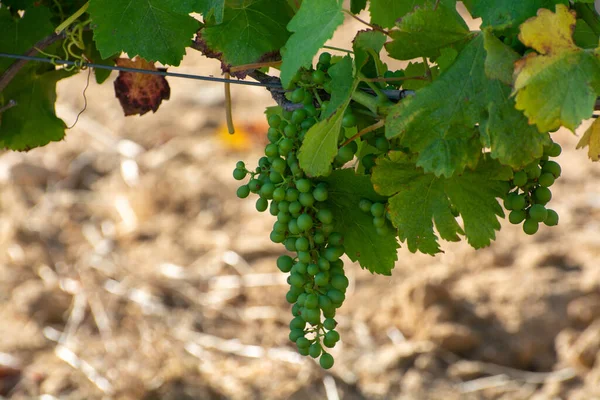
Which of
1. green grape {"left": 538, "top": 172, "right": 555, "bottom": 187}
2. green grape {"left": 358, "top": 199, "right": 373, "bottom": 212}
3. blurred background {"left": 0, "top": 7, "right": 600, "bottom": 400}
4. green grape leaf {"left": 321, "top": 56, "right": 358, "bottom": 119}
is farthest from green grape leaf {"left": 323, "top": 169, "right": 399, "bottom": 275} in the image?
blurred background {"left": 0, "top": 7, "right": 600, "bottom": 400}

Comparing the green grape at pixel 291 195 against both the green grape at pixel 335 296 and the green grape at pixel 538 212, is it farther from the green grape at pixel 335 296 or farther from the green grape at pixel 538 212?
the green grape at pixel 538 212

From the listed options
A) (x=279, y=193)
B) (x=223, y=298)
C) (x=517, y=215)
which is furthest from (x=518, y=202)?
(x=223, y=298)

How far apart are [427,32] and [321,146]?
0.20 m

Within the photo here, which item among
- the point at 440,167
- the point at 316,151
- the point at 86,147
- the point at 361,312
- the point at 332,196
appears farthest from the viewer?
→ the point at 86,147

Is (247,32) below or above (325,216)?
above

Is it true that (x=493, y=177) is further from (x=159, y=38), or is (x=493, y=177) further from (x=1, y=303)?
(x=1, y=303)

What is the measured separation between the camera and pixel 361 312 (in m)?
3.34

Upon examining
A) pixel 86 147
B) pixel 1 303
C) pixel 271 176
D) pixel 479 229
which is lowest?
pixel 1 303

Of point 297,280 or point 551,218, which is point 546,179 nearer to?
point 551,218

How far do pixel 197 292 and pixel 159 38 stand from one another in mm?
2520

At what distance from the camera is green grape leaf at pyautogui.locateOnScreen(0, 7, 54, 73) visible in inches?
56.2

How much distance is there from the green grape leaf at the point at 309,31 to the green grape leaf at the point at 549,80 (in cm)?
22

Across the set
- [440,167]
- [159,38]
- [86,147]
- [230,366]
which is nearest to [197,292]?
[230,366]

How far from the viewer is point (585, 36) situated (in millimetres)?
970
